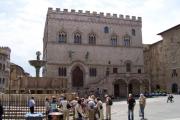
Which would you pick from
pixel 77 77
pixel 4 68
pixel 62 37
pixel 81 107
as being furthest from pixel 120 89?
pixel 81 107

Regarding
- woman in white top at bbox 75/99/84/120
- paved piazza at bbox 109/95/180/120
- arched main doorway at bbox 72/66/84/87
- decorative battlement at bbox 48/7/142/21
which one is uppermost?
decorative battlement at bbox 48/7/142/21

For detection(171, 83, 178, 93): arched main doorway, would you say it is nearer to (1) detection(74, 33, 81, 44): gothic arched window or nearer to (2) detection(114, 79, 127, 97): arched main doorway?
(2) detection(114, 79, 127, 97): arched main doorway

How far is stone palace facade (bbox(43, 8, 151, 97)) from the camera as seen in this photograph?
54.7 m

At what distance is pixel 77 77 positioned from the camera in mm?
55250

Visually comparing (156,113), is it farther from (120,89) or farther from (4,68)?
(4,68)

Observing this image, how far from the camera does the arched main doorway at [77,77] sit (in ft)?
181

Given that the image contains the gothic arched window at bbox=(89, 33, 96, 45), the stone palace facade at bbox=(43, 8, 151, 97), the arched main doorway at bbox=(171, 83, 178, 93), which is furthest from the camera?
the arched main doorway at bbox=(171, 83, 178, 93)

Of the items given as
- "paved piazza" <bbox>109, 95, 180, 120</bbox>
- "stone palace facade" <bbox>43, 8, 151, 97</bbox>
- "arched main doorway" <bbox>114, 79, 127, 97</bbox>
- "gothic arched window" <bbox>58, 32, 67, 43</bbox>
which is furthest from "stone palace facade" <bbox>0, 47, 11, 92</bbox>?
"paved piazza" <bbox>109, 95, 180, 120</bbox>

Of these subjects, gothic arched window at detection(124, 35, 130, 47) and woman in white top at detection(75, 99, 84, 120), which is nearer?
woman in white top at detection(75, 99, 84, 120)

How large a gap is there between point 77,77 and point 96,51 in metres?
5.63

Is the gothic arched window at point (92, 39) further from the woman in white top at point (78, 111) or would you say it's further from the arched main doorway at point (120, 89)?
the woman in white top at point (78, 111)

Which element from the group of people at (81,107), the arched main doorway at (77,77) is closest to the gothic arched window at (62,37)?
the arched main doorway at (77,77)

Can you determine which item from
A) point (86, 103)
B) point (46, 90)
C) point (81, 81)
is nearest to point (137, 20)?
point (81, 81)

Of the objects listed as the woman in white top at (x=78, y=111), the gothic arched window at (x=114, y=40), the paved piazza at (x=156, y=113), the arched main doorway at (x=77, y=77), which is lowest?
the paved piazza at (x=156, y=113)
